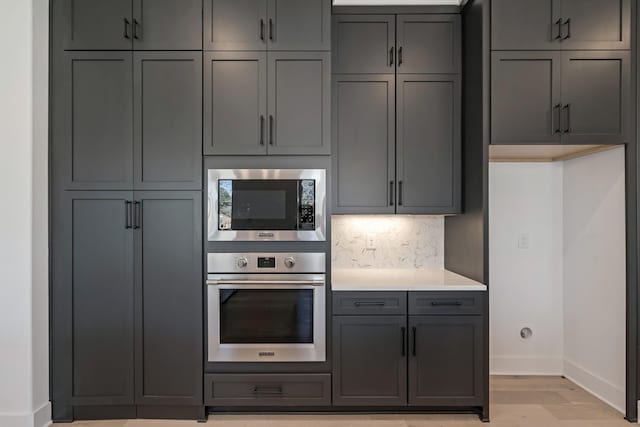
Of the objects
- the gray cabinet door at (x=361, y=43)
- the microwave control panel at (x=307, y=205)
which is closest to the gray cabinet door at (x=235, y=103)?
the microwave control panel at (x=307, y=205)

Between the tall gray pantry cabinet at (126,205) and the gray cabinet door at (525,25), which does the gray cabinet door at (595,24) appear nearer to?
the gray cabinet door at (525,25)

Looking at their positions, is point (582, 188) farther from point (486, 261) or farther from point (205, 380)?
point (205, 380)

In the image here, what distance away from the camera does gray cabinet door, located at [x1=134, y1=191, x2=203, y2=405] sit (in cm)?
235

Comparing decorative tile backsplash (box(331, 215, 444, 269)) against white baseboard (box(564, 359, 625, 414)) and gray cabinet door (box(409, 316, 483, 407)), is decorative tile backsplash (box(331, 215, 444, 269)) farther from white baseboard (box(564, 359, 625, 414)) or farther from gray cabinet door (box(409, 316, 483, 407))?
white baseboard (box(564, 359, 625, 414))

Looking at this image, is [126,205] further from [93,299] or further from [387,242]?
[387,242]

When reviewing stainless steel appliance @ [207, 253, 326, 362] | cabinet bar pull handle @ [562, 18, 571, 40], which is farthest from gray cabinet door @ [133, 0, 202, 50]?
cabinet bar pull handle @ [562, 18, 571, 40]

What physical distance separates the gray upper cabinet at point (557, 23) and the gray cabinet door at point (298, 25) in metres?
1.11

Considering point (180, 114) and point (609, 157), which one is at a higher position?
point (180, 114)

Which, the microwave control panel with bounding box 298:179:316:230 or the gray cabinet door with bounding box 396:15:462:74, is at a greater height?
the gray cabinet door with bounding box 396:15:462:74

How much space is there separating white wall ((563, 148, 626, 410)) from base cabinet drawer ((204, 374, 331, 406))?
1.96 m

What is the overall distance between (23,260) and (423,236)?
2.77 m

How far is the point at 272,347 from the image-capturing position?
237 cm

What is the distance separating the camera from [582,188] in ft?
9.11

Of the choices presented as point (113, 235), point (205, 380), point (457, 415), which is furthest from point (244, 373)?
point (457, 415)
